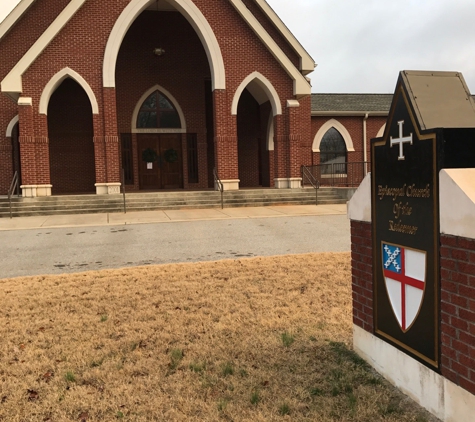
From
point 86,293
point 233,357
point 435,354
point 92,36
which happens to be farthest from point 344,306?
point 92,36

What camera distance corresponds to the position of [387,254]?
3352 millimetres

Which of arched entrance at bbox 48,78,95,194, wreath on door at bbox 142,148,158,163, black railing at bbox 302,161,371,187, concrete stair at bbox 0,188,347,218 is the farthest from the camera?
black railing at bbox 302,161,371,187

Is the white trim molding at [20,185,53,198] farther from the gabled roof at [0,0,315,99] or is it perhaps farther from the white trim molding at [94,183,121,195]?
the gabled roof at [0,0,315,99]

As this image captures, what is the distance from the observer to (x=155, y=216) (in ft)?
50.1

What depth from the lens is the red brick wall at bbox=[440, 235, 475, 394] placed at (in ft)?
8.43

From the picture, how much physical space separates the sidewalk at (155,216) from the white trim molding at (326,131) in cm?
1067

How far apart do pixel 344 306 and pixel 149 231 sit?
7.59 meters

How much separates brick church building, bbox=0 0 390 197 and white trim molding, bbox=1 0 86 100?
4 centimetres

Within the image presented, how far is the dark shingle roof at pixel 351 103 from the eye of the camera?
2813 cm

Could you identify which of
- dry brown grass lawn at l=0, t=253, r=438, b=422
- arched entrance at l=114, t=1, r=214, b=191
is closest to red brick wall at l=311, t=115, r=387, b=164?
arched entrance at l=114, t=1, r=214, b=191

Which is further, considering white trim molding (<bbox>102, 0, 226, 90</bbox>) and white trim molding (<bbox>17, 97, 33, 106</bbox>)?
white trim molding (<bbox>102, 0, 226, 90</bbox>)

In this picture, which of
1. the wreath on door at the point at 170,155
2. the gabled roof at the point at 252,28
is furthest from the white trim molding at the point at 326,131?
the wreath on door at the point at 170,155

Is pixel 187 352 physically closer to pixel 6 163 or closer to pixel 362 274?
pixel 362 274

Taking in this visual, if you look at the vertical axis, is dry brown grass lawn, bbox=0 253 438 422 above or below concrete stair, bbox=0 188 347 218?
below
